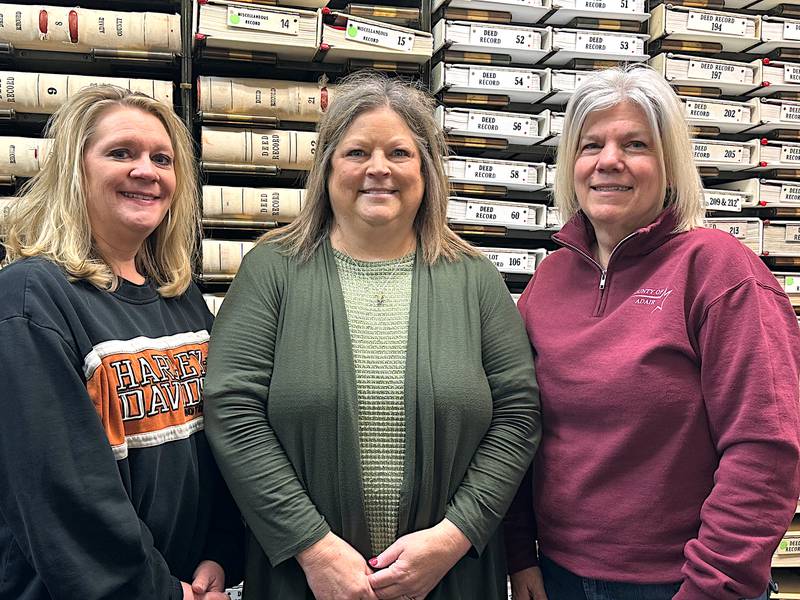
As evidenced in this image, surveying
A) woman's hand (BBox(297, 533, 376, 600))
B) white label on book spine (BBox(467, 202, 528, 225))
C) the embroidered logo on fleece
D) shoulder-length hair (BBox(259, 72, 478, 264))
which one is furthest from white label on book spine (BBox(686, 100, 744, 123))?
woman's hand (BBox(297, 533, 376, 600))

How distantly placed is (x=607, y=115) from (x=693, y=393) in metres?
0.53

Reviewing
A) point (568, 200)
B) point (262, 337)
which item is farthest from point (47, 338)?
point (568, 200)

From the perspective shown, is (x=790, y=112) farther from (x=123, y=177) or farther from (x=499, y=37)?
(x=123, y=177)

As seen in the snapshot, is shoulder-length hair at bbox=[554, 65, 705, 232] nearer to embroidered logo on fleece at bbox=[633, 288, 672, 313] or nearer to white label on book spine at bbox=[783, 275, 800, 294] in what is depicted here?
embroidered logo on fleece at bbox=[633, 288, 672, 313]

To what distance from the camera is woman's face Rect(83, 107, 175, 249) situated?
1.29 m

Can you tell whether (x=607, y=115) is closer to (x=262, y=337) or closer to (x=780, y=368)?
(x=780, y=368)

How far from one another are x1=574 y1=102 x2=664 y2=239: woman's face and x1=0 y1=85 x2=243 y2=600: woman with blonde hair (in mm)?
814

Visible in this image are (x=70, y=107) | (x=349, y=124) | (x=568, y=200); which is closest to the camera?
(x=70, y=107)

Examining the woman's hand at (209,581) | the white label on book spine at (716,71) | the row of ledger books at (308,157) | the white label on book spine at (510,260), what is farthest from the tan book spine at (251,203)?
the white label on book spine at (716,71)

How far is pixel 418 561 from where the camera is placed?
1.25 metres

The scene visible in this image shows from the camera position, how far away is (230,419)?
49.8 inches

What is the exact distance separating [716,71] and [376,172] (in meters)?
1.63

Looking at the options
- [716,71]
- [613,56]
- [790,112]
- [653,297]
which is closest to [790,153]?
[790,112]

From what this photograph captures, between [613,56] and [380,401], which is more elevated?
[613,56]
